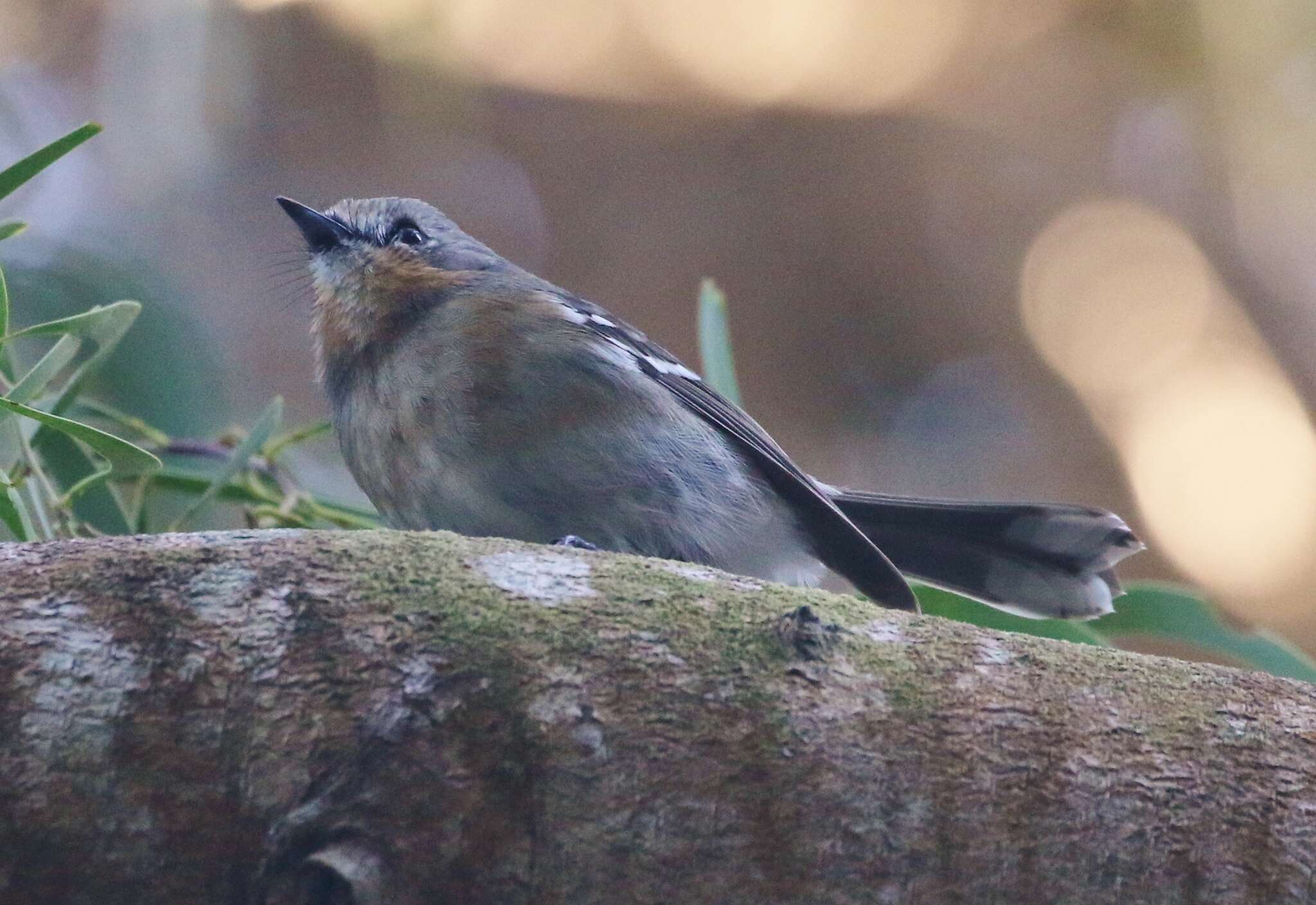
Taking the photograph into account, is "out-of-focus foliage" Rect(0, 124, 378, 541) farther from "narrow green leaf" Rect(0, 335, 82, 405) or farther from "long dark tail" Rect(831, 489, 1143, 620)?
"long dark tail" Rect(831, 489, 1143, 620)

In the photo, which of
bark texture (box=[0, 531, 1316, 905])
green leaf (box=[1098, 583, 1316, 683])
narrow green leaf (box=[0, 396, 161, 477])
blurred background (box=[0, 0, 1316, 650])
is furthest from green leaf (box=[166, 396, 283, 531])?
blurred background (box=[0, 0, 1316, 650])

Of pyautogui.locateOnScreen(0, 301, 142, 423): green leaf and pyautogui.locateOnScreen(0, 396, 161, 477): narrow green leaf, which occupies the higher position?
pyautogui.locateOnScreen(0, 301, 142, 423): green leaf

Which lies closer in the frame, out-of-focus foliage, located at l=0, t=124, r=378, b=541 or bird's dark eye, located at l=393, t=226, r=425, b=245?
out-of-focus foliage, located at l=0, t=124, r=378, b=541

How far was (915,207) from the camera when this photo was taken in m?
8.34

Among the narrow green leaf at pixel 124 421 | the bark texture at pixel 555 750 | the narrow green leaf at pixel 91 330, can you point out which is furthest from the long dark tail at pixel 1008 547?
the narrow green leaf at pixel 91 330

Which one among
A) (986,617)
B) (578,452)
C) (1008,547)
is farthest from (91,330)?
(1008,547)

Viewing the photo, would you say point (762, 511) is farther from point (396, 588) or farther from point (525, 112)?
point (525, 112)

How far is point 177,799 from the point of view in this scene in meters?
1.54

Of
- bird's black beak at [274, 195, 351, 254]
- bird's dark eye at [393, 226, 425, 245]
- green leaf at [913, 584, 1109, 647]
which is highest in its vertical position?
green leaf at [913, 584, 1109, 647]

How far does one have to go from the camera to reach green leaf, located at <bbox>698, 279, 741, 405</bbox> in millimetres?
3582

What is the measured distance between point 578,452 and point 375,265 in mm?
952

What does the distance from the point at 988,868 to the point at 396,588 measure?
33.4 inches

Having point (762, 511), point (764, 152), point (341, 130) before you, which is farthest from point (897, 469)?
point (762, 511)

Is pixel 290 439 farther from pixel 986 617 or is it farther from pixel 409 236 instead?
pixel 986 617
